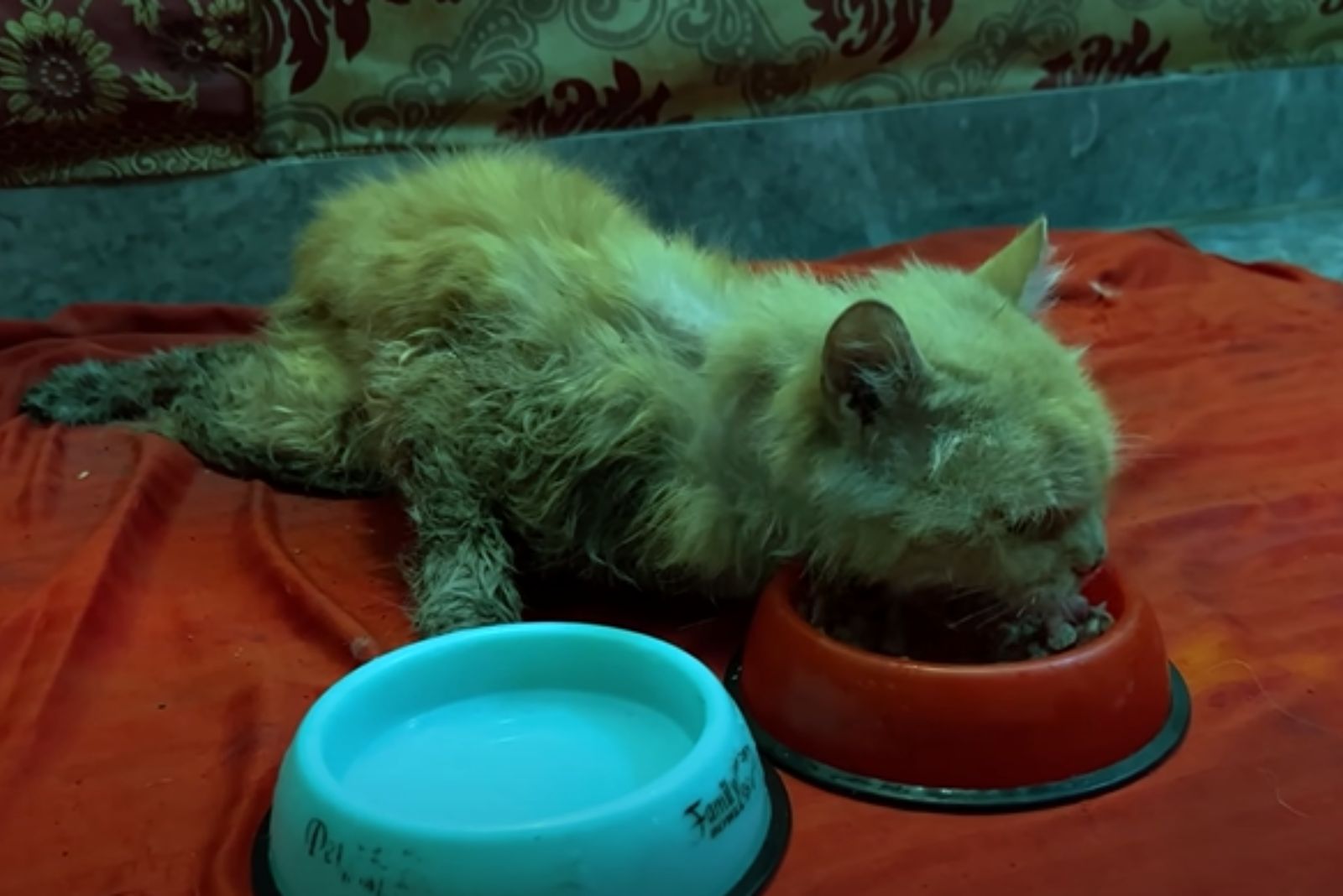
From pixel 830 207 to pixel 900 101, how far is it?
1.02ft

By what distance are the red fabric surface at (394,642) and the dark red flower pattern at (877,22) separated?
3.40 ft

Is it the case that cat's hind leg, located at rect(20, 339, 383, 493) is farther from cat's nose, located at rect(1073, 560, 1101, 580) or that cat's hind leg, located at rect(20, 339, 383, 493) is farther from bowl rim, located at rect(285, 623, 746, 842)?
cat's nose, located at rect(1073, 560, 1101, 580)

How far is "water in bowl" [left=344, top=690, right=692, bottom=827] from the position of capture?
118 centimetres

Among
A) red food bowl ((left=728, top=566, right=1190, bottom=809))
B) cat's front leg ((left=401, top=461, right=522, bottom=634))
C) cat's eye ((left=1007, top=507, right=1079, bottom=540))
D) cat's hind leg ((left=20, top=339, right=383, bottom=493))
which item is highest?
cat's eye ((left=1007, top=507, right=1079, bottom=540))

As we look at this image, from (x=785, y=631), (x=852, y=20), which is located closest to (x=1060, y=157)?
(x=852, y=20)

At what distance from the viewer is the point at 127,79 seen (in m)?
2.56

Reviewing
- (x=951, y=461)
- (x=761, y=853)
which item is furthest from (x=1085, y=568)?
(x=761, y=853)

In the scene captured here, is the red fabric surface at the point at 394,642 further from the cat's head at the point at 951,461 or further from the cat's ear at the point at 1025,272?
the cat's ear at the point at 1025,272

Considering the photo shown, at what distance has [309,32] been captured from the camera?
8.82 ft

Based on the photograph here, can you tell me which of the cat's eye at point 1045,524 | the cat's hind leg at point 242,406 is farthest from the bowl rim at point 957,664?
the cat's hind leg at point 242,406

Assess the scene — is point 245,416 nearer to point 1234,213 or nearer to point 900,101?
point 900,101

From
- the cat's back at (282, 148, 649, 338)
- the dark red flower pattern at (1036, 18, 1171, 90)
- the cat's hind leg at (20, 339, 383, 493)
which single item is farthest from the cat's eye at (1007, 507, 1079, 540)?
the dark red flower pattern at (1036, 18, 1171, 90)

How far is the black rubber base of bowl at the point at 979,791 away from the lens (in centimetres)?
125

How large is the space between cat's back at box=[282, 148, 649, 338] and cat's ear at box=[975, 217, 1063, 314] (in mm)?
465
